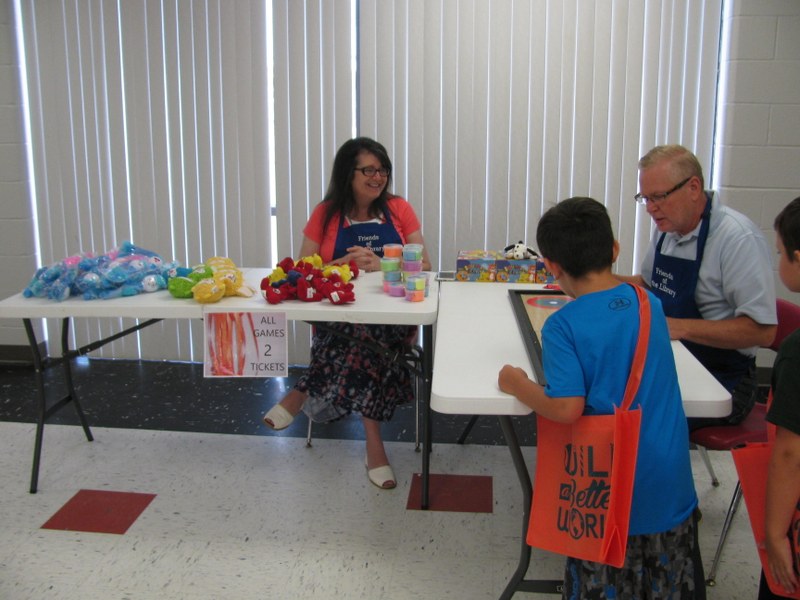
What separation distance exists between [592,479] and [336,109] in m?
2.57

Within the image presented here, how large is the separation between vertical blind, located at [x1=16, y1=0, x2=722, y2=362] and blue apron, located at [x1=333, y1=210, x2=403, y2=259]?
2.57 feet

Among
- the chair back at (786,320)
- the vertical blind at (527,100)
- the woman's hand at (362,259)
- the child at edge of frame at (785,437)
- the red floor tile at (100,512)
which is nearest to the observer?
the child at edge of frame at (785,437)

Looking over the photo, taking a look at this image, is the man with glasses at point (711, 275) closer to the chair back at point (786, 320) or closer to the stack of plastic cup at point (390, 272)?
the chair back at point (786, 320)

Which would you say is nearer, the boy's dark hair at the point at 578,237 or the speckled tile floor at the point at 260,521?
the boy's dark hair at the point at 578,237

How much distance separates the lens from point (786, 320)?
2.19 metres

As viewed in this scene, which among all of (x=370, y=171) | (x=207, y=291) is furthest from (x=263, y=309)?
(x=370, y=171)

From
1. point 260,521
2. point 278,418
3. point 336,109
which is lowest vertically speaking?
point 260,521

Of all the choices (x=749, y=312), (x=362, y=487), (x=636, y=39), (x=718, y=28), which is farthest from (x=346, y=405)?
(x=718, y=28)

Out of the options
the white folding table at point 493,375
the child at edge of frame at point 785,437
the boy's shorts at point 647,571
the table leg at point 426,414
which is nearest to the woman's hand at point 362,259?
the table leg at point 426,414

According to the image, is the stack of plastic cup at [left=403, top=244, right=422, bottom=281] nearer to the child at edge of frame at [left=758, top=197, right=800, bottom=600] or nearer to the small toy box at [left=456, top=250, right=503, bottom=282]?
the small toy box at [left=456, top=250, right=503, bottom=282]

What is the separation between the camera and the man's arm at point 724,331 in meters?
1.92

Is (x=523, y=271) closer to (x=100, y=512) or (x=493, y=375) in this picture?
(x=493, y=375)

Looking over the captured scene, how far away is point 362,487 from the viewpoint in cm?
258

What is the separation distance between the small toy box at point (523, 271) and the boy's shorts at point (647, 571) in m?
1.20
